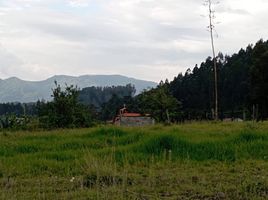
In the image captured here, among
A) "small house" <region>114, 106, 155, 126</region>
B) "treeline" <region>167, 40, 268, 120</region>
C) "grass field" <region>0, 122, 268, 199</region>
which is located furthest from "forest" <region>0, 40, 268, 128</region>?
"grass field" <region>0, 122, 268, 199</region>

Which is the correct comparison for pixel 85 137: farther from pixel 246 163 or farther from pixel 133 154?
pixel 246 163

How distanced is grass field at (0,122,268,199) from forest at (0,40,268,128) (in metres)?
10.3

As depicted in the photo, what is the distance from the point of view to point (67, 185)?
582 centimetres

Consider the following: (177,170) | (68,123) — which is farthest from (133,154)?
(68,123)

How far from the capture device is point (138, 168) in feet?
23.4

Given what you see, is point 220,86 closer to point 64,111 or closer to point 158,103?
point 158,103

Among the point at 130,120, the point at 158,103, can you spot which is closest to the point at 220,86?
the point at 158,103

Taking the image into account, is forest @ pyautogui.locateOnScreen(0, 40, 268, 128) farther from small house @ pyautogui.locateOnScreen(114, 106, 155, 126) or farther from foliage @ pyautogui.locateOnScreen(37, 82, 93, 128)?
small house @ pyautogui.locateOnScreen(114, 106, 155, 126)

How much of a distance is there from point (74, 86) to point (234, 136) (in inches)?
669

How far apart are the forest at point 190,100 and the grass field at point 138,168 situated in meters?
10.3

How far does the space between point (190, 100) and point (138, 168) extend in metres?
58.7

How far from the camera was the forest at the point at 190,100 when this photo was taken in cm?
2467

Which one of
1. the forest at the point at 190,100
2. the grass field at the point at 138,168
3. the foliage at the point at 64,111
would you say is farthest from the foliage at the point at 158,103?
the grass field at the point at 138,168

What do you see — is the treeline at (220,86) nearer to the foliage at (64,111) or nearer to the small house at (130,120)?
the small house at (130,120)
